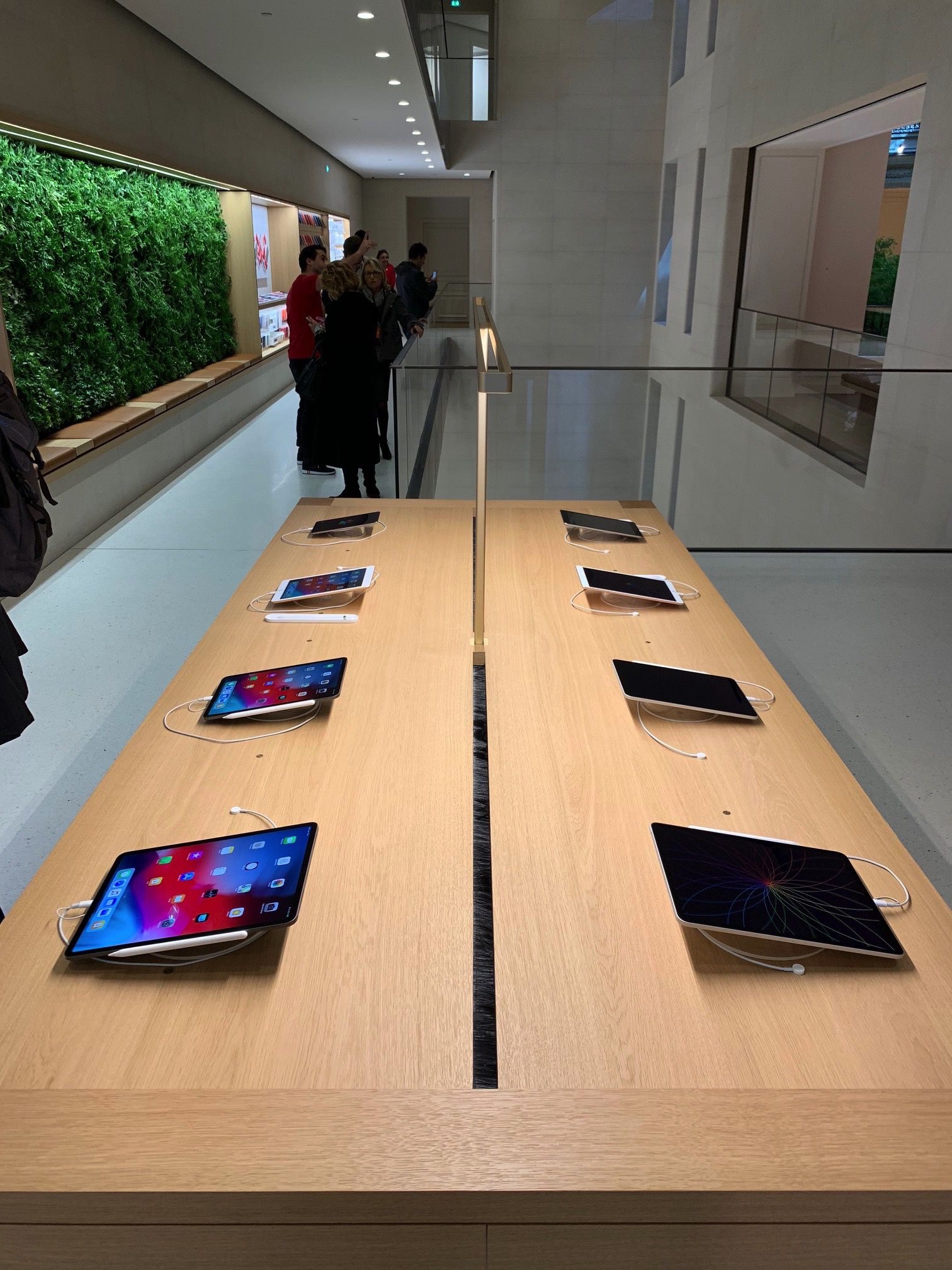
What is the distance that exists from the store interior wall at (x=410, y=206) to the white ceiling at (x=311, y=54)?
29.9 ft

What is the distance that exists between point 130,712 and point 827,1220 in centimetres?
275

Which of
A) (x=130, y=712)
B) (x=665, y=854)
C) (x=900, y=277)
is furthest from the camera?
(x=900, y=277)

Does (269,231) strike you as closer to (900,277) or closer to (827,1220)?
(900,277)

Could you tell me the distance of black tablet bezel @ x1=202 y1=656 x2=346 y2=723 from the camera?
195cm

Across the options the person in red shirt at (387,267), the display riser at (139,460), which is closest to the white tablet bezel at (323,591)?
the display riser at (139,460)

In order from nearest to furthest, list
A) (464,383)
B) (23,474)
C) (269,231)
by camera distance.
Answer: (23,474), (464,383), (269,231)

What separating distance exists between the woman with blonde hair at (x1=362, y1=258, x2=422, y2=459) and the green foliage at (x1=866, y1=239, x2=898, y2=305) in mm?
8627

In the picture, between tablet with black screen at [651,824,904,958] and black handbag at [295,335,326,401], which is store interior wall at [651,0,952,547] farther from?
tablet with black screen at [651,824,904,958]

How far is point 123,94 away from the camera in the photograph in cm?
533

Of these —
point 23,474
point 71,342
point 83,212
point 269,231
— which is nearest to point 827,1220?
point 23,474

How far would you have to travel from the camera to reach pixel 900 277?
19.1ft

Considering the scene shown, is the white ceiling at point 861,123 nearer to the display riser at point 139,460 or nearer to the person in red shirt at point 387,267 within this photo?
the person in red shirt at point 387,267

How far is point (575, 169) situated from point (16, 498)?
12.6m

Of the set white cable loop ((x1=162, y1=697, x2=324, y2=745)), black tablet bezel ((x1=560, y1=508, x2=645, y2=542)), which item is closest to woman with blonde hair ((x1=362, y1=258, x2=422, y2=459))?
black tablet bezel ((x1=560, y1=508, x2=645, y2=542))
